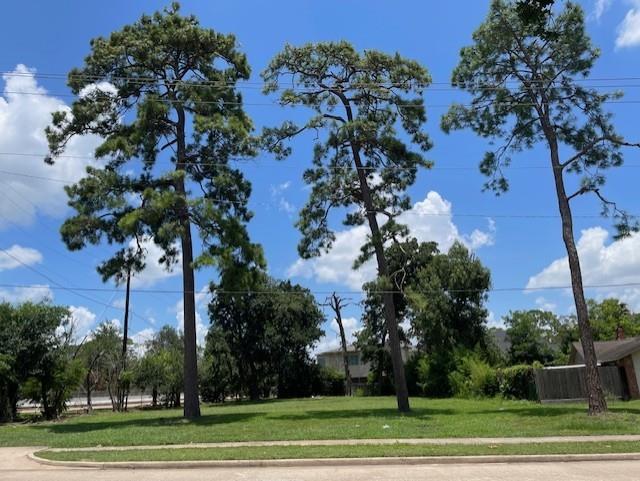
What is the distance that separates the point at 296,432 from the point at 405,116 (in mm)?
15273

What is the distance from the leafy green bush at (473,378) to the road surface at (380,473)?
2423cm

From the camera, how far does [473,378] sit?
3538cm

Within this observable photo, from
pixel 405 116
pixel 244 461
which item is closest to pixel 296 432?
pixel 244 461

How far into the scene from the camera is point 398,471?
34.1ft

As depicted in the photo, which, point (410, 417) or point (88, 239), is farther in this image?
point (88, 239)

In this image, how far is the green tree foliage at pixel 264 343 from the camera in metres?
53.3

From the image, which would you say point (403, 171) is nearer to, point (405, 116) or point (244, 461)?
point (405, 116)

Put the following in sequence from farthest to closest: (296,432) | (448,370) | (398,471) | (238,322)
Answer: (238,322) < (448,370) < (296,432) < (398,471)

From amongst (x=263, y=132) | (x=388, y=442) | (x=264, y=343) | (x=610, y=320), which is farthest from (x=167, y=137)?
(x=610, y=320)

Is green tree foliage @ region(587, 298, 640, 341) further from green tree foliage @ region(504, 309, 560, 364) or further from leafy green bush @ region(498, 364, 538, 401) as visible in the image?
leafy green bush @ region(498, 364, 538, 401)

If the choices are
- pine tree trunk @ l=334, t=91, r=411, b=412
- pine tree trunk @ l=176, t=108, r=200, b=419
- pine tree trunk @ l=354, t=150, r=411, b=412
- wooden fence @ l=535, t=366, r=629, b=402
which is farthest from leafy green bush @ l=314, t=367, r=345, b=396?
pine tree trunk @ l=176, t=108, r=200, b=419

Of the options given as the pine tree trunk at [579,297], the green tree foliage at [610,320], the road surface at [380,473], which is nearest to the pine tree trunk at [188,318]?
the road surface at [380,473]

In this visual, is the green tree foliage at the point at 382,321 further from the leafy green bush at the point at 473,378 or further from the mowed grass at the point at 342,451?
the mowed grass at the point at 342,451

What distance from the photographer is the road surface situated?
9516 mm
